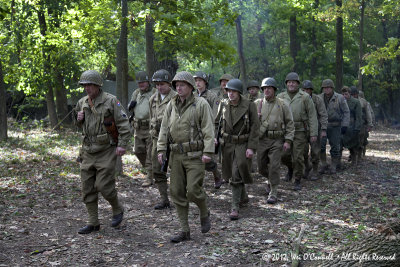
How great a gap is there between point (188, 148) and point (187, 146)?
0.11 ft

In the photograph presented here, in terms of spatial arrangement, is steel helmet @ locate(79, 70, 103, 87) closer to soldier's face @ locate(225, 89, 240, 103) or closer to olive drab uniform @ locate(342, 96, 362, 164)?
soldier's face @ locate(225, 89, 240, 103)

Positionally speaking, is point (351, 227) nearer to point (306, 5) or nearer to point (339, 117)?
point (339, 117)

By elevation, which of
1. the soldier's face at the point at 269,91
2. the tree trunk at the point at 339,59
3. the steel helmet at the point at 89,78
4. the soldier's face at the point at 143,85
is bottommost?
the soldier's face at the point at 269,91

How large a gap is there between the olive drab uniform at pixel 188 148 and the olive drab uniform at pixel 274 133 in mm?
2791

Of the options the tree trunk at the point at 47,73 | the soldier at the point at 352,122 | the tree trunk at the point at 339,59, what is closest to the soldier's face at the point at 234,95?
the soldier at the point at 352,122

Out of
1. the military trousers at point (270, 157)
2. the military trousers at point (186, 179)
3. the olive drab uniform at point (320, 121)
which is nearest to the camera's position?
the military trousers at point (186, 179)

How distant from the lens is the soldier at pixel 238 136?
25.1 feet

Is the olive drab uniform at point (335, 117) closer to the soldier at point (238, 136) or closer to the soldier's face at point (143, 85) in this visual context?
the soldier at point (238, 136)

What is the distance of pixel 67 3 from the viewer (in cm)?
1561

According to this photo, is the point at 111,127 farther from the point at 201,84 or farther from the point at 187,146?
the point at 201,84

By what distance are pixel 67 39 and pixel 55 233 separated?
11230 millimetres

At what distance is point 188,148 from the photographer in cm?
639

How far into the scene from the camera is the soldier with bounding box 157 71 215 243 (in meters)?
6.38

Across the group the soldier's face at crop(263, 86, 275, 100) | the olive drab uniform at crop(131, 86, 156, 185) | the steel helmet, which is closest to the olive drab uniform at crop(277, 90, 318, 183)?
the soldier's face at crop(263, 86, 275, 100)
